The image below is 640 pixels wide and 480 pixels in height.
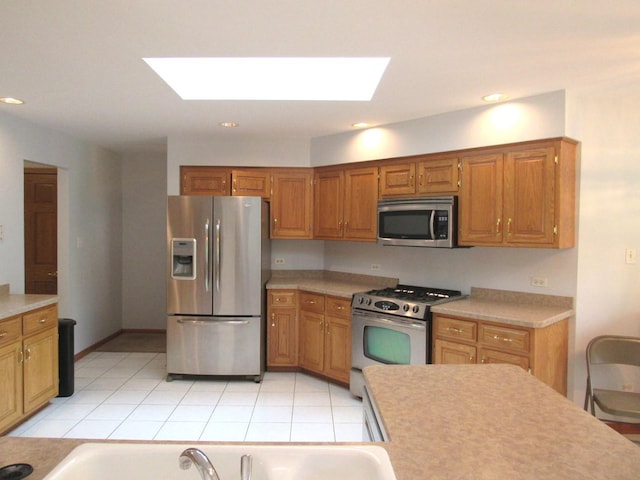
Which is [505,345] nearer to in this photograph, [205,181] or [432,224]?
[432,224]

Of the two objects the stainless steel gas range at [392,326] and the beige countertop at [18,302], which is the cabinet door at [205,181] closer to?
the beige countertop at [18,302]

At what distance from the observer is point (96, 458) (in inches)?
41.9

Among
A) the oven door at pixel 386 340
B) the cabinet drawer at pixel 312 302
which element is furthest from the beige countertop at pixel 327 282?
the oven door at pixel 386 340

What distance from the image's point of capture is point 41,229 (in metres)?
4.72

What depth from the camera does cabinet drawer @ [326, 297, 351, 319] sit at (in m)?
3.80

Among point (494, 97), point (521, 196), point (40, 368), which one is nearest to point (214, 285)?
point (40, 368)

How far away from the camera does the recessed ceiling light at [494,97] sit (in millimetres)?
2907

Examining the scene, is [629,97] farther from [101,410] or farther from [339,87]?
[101,410]

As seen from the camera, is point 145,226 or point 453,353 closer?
point 453,353

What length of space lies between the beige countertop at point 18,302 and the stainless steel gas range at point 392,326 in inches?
97.4

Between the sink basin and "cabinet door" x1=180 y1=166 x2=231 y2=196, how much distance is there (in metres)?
3.41

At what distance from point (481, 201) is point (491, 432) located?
2314 mm

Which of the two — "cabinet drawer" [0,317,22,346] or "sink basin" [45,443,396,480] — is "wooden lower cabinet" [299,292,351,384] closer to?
"cabinet drawer" [0,317,22,346]

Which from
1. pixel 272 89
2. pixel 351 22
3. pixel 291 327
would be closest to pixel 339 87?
pixel 272 89
